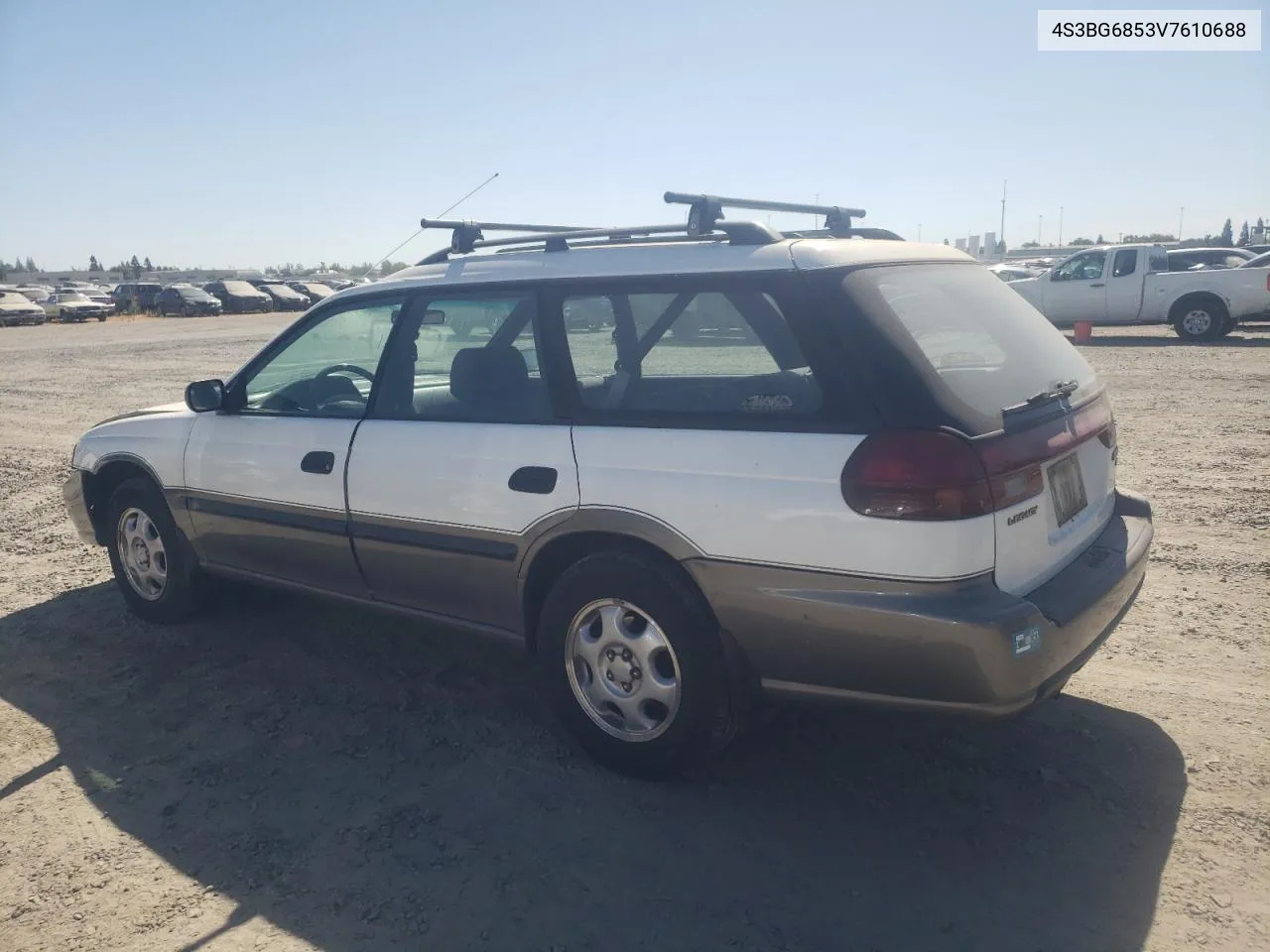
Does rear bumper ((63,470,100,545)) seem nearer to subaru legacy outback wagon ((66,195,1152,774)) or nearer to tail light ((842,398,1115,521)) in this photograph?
subaru legacy outback wagon ((66,195,1152,774))

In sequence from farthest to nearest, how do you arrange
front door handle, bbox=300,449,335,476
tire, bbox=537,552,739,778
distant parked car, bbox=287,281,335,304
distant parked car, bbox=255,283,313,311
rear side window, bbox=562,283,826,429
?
distant parked car, bbox=287,281,335,304
distant parked car, bbox=255,283,313,311
front door handle, bbox=300,449,335,476
tire, bbox=537,552,739,778
rear side window, bbox=562,283,826,429

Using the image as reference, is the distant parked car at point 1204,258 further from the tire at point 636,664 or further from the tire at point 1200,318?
the tire at point 636,664

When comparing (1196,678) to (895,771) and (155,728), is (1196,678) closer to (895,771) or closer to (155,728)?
(895,771)

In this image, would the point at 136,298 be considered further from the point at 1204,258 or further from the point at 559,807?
the point at 559,807

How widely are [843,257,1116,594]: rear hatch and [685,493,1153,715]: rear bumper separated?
0.44 ft

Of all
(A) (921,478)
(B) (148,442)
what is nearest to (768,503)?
(A) (921,478)

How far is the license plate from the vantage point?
3211 millimetres

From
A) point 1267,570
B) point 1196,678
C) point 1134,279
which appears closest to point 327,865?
point 1196,678

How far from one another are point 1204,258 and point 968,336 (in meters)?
19.9

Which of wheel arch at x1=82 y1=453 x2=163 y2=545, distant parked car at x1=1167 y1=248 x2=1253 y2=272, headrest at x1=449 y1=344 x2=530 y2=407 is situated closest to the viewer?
headrest at x1=449 y1=344 x2=530 y2=407

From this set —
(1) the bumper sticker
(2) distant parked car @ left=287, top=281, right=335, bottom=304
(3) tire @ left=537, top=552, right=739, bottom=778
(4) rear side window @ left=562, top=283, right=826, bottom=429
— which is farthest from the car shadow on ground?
(2) distant parked car @ left=287, top=281, right=335, bottom=304

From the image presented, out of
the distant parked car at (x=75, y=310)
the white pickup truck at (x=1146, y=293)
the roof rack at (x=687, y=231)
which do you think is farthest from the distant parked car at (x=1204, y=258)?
the distant parked car at (x=75, y=310)

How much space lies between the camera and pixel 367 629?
510cm

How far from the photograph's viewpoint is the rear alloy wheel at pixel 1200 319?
18062 mm
